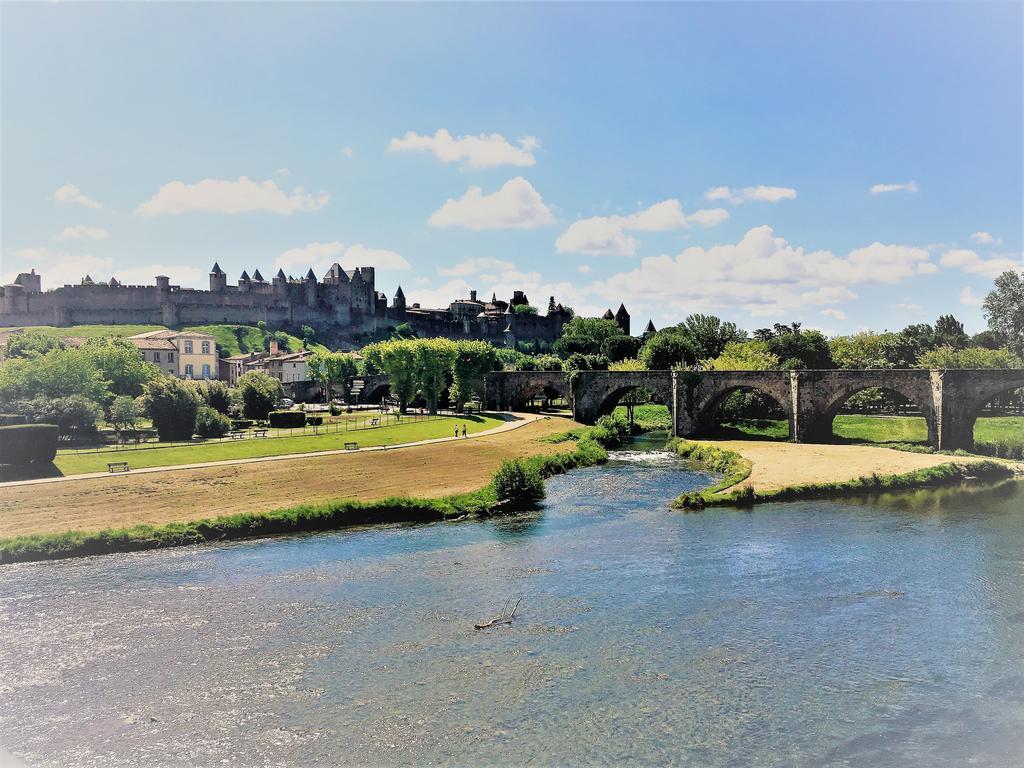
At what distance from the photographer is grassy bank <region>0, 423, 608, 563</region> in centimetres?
2662

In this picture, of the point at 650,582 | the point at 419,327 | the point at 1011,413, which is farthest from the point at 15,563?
the point at 419,327

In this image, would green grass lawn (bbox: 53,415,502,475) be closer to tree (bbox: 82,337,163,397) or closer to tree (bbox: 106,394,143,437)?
tree (bbox: 106,394,143,437)

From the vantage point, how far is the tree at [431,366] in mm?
70188

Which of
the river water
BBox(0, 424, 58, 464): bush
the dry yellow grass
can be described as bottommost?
the river water

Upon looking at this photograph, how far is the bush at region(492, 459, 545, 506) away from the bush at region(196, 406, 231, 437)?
69.2ft

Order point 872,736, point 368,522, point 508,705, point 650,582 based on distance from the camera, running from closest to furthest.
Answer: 1. point 872,736
2. point 508,705
3. point 650,582
4. point 368,522

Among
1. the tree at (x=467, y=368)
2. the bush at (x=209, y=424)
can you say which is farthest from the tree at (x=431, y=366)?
the bush at (x=209, y=424)

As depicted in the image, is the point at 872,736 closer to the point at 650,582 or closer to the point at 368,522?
the point at 650,582

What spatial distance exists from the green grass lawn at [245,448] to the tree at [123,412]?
20.8ft

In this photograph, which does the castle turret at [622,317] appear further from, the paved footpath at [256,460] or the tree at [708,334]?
the paved footpath at [256,460]

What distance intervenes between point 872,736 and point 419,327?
488ft

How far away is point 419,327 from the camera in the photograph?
6319 inches

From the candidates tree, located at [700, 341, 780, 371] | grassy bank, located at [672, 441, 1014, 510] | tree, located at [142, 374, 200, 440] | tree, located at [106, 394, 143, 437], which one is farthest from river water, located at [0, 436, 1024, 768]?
tree, located at [700, 341, 780, 371]

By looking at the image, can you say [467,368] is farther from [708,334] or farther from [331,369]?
[708,334]
